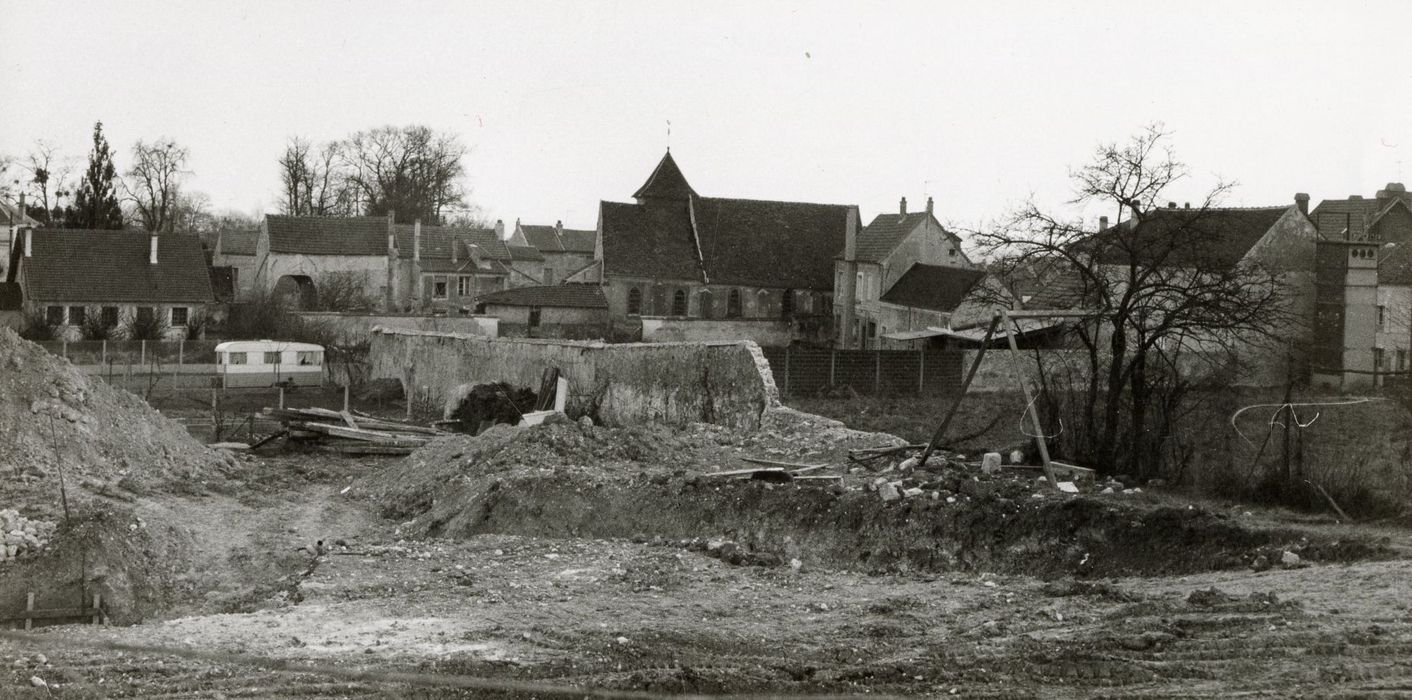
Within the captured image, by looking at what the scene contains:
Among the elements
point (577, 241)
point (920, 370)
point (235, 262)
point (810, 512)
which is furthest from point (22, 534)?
point (577, 241)

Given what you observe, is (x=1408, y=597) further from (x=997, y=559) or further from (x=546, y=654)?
(x=546, y=654)

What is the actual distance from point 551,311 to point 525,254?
92.6 feet

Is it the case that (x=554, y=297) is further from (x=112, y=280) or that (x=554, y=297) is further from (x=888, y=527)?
(x=888, y=527)

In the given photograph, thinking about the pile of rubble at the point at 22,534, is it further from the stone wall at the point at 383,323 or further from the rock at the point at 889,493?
the stone wall at the point at 383,323

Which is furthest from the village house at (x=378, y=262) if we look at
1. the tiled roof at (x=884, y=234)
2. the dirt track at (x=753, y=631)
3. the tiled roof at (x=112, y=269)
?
the dirt track at (x=753, y=631)

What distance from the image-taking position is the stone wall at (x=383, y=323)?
44.6 meters

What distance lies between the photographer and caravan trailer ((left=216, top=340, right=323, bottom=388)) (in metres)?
38.1

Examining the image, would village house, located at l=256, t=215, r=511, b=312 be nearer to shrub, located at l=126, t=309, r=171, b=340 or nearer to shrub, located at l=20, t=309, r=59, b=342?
A: shrub, located at l=126, t=309, r=171, b=340

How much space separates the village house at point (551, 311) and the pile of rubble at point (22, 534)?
1319 inches

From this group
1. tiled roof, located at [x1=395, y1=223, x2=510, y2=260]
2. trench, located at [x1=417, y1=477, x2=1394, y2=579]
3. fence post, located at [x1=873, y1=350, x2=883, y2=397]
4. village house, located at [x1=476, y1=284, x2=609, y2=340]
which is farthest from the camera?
tiled roof, located at [x1=395, y1=223, x2=510, y2=260]

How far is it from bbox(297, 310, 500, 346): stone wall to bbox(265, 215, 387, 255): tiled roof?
940 cm

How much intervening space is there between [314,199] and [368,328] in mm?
36416

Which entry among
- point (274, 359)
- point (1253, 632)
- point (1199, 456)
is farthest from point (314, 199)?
point (1253, 632)

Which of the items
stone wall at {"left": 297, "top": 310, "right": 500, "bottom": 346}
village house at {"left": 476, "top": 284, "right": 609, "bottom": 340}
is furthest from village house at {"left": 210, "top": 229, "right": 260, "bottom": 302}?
village house at {"left": 476, "top": 284, "right": 609, "bottom": 340}
